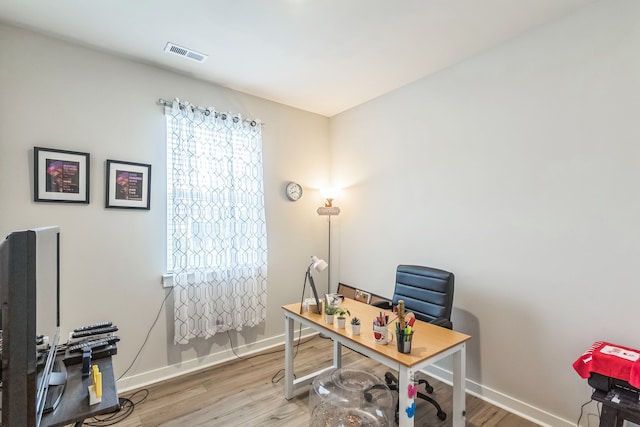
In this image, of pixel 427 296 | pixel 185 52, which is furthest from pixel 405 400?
pixel 185 52

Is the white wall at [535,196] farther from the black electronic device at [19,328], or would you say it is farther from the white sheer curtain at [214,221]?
the black electronic device at [19,328]

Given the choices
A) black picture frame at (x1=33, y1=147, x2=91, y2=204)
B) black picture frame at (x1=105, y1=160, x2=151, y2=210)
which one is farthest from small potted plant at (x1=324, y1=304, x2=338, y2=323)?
black picture frame at (x1=33, y1=147, x2=91, y2=204)

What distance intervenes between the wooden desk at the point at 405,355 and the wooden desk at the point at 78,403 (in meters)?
1.21

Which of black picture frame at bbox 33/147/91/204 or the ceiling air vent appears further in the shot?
the ceiling air vent

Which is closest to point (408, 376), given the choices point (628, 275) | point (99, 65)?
point (628, 275)

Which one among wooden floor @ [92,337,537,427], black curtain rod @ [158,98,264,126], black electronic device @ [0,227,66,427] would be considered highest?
black curtain rod @ [158,98,264,126]

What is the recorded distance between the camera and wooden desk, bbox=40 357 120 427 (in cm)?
108

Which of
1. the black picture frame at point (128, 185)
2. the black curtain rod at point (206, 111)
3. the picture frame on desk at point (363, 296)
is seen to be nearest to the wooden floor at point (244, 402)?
the picture frame on desk at point (363, 296)

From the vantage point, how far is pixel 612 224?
Result: 183cm

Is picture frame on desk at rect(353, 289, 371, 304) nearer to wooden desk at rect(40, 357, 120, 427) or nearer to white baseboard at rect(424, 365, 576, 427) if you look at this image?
white baseboard at rect(424, 365, 576, 427)

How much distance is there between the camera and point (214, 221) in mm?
2906

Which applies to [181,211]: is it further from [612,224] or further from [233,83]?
[612,224]

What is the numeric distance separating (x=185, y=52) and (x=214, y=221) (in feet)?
4.80

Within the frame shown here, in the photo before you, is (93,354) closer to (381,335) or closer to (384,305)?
(381,335)
